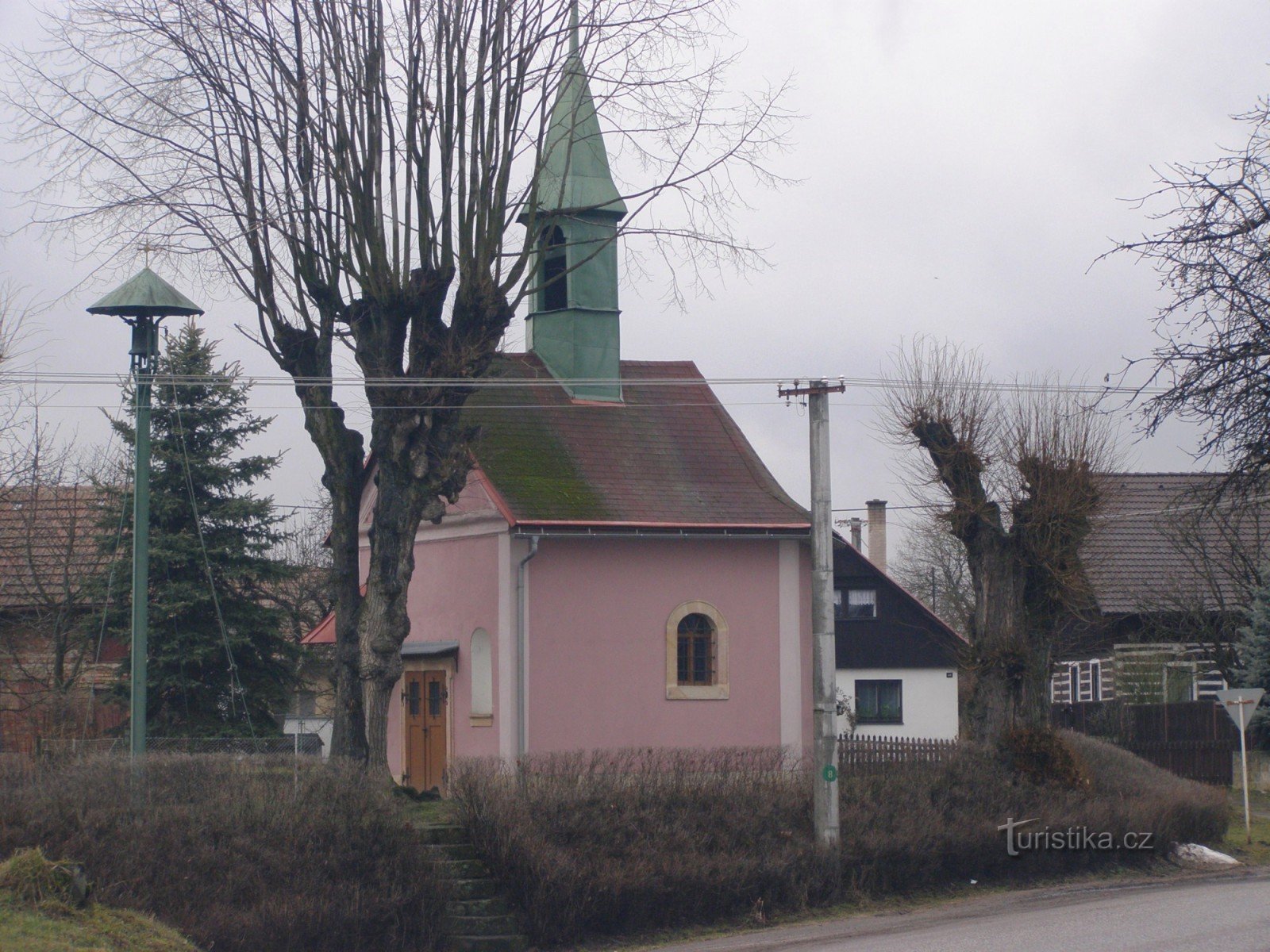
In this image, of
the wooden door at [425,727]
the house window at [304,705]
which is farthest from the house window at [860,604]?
the wooden door at [425,727]

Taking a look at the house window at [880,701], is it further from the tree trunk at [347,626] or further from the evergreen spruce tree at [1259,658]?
the tree trunk at [347,626]

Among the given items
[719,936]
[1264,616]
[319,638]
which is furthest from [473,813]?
[1264,616]

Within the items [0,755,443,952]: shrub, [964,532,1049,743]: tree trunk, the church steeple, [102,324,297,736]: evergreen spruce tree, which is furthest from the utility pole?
[102,324,297,736]: evergreen spruce tree

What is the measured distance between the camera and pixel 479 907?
52.4 feet

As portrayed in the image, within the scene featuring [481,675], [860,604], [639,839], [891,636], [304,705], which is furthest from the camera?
[860,604]

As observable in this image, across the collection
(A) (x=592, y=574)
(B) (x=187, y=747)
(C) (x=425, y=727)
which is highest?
(A) (x=592, y=574)

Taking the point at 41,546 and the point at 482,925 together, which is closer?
the point at 482,925

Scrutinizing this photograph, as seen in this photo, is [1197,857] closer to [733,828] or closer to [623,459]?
[733,828]

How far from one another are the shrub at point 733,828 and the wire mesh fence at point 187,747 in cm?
320

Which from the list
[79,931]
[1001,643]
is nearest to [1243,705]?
[1001,643]

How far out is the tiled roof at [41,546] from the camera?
29375mm

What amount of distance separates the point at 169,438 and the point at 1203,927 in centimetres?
2026

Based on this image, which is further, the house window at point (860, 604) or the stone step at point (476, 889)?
the house window at point (860, 604)

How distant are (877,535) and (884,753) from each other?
3891 centimetres
